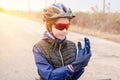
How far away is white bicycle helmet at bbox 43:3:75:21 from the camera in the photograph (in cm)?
323

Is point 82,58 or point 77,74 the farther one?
point 77,74

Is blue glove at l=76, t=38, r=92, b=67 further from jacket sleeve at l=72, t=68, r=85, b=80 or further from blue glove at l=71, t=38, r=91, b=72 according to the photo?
jacket sleeve at l=72, t=68, r=85, b=80

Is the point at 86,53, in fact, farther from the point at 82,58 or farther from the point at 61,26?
the point at 61,26

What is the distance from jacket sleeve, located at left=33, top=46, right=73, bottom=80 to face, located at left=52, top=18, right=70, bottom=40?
0.63 ft

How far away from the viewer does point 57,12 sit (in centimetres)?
324

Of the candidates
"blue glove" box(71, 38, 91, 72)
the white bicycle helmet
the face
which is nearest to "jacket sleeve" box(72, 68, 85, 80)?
"blue glove" box(71, 38, 91, 72)

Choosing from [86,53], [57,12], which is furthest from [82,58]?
[57,12]

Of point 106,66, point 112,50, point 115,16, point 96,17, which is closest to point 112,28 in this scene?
point 115,16

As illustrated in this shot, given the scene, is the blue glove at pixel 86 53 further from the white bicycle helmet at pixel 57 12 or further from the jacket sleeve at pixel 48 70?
the white bicycle helmet at pixel 57 12

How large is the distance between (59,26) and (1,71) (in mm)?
7599

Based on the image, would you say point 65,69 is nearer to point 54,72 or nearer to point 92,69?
point 54,72

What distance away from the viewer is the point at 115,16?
28.9m

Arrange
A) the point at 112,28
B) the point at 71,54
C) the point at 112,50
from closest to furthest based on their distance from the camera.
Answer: the point at 71,54, the point at 112,50, the point at 112,28

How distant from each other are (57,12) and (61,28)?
0.41 feet
